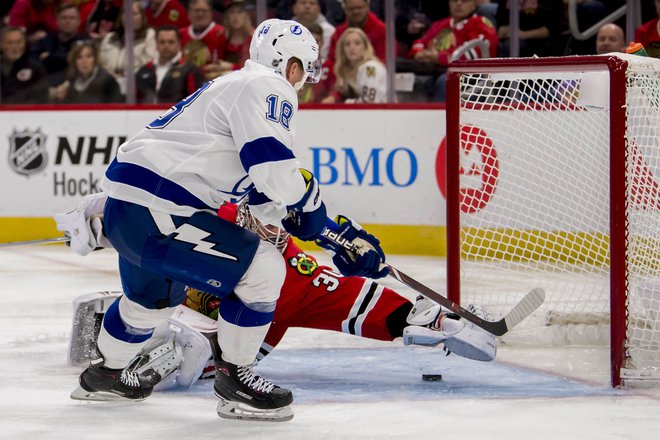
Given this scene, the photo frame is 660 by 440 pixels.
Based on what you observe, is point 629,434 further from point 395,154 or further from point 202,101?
point 395,154

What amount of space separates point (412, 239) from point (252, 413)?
3192mm

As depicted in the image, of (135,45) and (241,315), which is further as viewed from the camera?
(135,45)

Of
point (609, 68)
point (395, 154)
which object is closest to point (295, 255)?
point (609, 68)

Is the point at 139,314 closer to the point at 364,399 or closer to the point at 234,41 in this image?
the point at 364,399

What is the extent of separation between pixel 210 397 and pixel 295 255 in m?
0.50

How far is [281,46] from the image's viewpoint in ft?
9.41

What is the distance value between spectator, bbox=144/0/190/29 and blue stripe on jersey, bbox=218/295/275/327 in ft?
12.8

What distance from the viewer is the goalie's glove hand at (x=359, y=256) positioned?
3.03 meters

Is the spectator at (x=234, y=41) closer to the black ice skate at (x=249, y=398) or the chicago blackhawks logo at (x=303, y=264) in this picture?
the chicago blackhawks logo at (x=303, y=264)

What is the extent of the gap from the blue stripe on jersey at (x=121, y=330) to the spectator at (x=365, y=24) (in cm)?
329

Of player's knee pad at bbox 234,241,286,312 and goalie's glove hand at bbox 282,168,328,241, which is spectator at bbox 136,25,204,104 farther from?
player's knee pad at bbox 234,241,286,312

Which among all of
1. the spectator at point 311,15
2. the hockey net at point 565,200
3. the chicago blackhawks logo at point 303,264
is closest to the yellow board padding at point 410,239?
the spectator at point 311,15

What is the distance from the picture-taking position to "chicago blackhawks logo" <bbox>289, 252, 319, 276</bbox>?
3.40 metres

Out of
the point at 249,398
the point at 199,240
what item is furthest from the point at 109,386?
the point at 199,240
